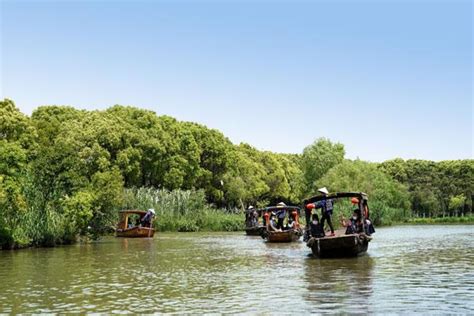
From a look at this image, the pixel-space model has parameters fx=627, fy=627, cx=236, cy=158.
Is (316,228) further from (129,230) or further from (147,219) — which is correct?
(147,219)

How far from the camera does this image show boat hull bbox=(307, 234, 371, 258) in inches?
853

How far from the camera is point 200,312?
477 inches

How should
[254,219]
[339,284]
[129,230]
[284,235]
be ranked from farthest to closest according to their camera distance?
[254,219], [129,230], [284,235], [339,284]

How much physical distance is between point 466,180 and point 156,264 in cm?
7894

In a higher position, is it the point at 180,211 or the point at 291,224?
the point at 180,211

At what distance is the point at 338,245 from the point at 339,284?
655 cm

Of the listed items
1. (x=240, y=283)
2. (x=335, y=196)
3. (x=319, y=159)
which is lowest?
(x=240, y=283)

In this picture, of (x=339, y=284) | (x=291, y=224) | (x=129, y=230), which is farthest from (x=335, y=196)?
(x=129, y=230)

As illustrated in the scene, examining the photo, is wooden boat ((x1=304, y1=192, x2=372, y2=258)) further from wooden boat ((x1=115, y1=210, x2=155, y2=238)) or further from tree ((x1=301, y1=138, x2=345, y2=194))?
tree ((x1=301, y1=138, x2=345, y2=194))

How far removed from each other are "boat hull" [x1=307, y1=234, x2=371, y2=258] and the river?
16.1 inches

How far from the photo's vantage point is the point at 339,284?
1541 centimetres

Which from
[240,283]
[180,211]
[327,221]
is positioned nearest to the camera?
[240,283]

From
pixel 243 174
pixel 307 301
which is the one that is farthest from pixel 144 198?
pixel 307 301

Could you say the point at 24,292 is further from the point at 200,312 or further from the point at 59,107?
the point at 59,107
